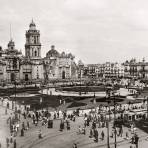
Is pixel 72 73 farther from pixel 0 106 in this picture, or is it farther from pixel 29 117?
pixel 29 117

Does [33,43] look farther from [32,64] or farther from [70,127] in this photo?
[70,127]

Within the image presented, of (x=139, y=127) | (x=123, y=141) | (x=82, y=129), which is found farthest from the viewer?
(x=139, y=127)

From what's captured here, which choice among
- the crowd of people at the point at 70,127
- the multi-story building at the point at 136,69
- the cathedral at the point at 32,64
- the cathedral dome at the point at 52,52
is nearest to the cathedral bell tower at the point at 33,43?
the cathedral at the point at 32,64

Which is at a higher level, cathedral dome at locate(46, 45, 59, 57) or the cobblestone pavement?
cathedral dome at locate(46, 45, 59, 57)

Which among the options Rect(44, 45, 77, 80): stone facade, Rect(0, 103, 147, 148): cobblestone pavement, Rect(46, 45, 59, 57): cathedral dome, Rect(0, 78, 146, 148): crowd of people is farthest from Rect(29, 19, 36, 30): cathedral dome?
Rect(0, 103, 147, 148): cobblestone pavement

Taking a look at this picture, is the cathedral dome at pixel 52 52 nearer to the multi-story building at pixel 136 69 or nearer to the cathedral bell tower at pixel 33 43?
the cathedral bell tower at pixel 33 43

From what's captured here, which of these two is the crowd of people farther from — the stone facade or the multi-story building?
the multi-story building

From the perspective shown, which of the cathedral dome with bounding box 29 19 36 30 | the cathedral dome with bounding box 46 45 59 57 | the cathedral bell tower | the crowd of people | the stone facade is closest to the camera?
the crowd of people

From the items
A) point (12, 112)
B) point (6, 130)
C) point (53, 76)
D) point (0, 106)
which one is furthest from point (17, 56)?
point (6, 130)
